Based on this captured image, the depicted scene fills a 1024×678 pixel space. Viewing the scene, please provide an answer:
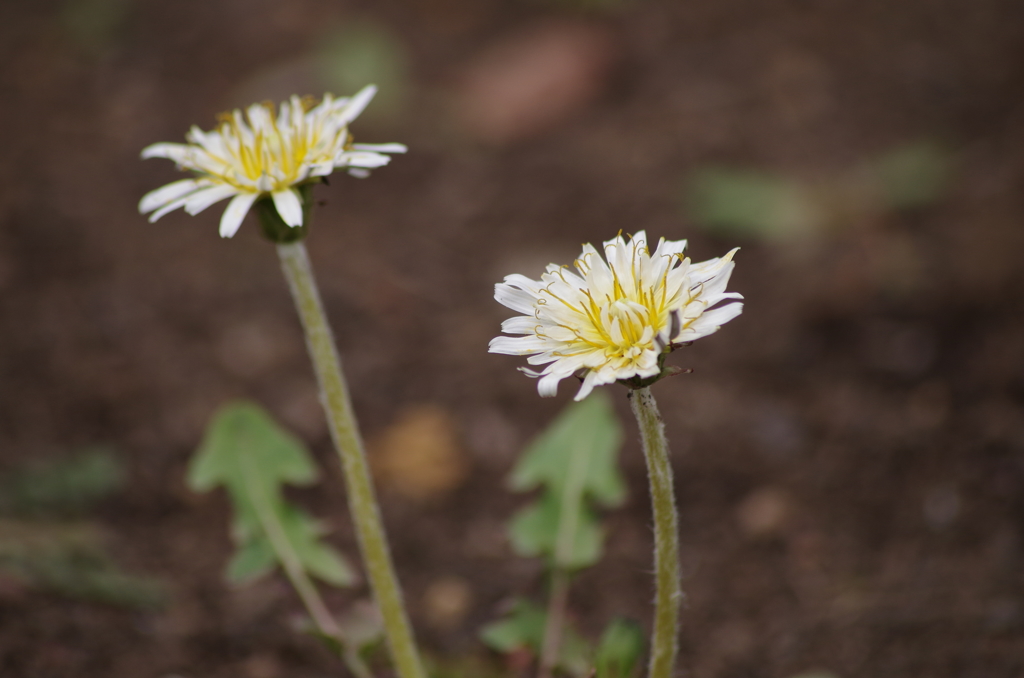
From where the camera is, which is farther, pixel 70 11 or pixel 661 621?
pixel 70 11

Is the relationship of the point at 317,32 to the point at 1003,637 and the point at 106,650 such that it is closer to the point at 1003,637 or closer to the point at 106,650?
the point at 106,650

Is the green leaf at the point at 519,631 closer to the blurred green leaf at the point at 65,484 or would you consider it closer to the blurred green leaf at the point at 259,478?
the blurred green leaf at the point at 259,478

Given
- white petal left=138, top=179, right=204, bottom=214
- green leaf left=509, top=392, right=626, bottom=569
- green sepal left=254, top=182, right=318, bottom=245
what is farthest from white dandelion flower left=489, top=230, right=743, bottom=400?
green leaf left=509, top=392, right=626, bottom=569

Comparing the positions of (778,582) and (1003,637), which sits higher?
(778,582)

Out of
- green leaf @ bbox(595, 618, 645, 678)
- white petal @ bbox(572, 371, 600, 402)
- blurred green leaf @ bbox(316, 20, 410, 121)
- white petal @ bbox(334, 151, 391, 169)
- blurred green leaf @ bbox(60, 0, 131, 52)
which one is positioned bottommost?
green leaf @ bbox(595, 618, 645, 678)

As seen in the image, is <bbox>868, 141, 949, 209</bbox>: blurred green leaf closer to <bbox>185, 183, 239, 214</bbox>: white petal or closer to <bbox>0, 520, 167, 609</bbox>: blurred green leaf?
<bbox>185, 183, 239, 214</bbox>: white petal

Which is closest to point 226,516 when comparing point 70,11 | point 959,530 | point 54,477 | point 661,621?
point 54,477
